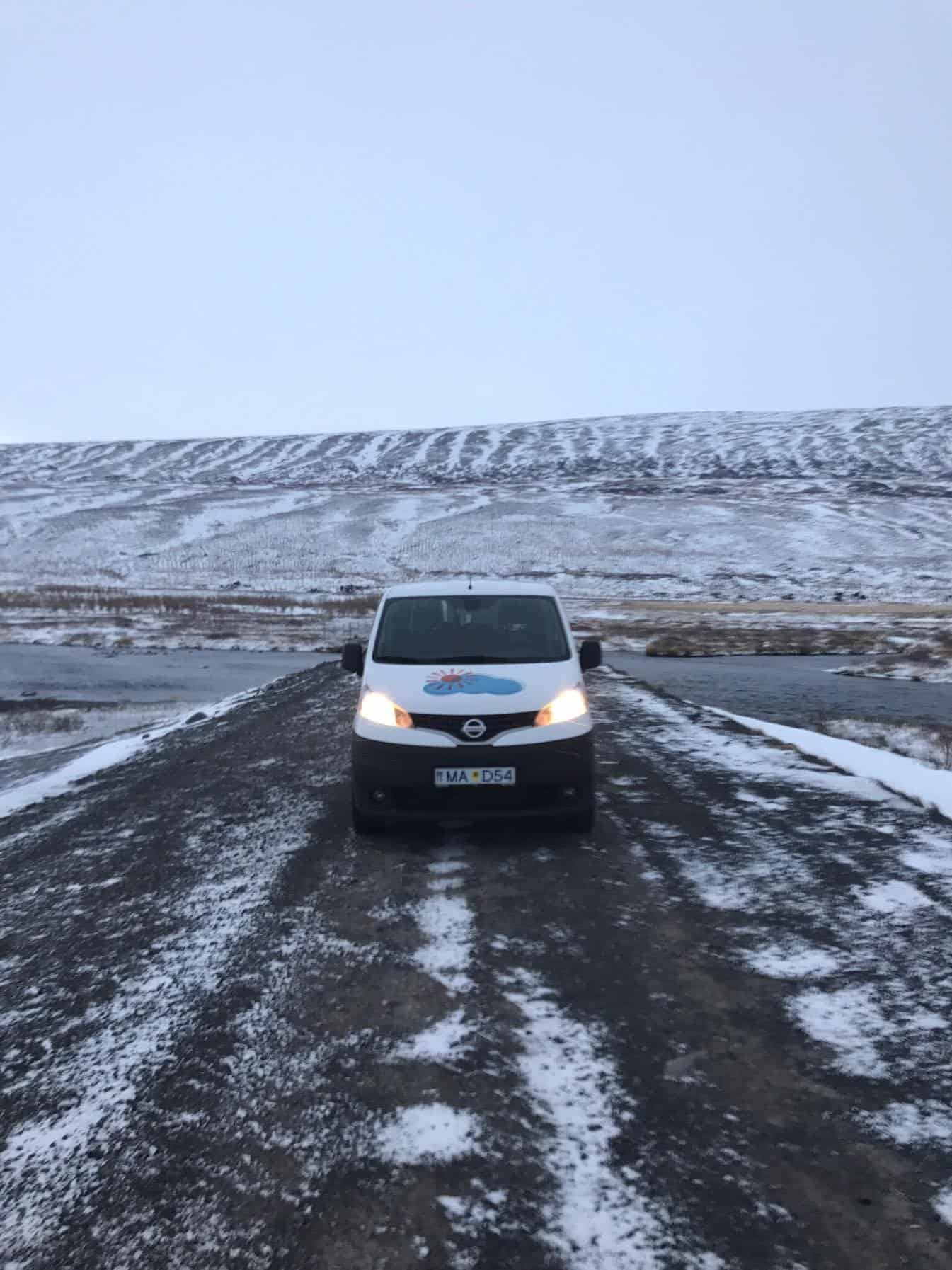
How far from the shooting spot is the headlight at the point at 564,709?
6.71 metres

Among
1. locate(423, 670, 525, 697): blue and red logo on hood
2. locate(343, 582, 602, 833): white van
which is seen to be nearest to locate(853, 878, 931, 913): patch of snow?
locate(343, 582, 602, 833): white van

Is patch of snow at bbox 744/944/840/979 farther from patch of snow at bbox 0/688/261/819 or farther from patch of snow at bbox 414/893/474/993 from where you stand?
patch of snow at bbox 0/688/261/819

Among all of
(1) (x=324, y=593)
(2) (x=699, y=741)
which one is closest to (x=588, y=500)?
(1) (x=324, y=593)

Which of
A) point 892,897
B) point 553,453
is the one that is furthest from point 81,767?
point 553,453

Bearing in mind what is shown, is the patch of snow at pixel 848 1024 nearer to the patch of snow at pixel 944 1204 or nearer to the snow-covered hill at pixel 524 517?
the patch of snow at pixel 944 1204

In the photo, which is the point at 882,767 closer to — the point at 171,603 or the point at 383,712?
the point at 383,712

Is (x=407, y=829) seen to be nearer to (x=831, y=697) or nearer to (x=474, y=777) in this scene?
(x=474, y=777)

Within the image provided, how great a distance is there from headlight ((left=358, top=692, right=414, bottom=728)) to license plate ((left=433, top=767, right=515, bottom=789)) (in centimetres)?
43

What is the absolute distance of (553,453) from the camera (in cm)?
12675

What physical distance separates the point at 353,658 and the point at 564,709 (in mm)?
1905

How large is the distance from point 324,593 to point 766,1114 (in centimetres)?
4789

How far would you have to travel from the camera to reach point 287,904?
Answer: 19.0ft

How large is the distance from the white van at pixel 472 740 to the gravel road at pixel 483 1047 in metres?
0.38

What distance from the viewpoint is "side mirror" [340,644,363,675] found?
764 cm
